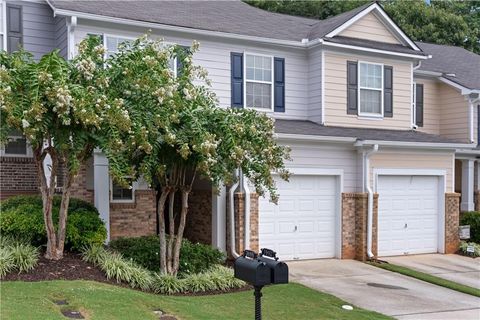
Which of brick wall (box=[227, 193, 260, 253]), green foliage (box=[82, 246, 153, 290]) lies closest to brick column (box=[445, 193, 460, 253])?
brick wall (box=[227, 193, 260, 253])

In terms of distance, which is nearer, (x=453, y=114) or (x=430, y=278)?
(x=430, y=278)

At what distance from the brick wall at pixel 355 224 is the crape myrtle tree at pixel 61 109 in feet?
23.6

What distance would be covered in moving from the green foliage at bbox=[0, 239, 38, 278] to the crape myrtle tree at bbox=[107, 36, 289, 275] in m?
2.13

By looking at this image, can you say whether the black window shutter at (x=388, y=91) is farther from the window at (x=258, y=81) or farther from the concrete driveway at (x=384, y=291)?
the concrete driveway at (x=384, y=291)

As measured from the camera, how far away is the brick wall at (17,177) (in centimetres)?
1386

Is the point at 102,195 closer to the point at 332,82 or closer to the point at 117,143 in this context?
the point at 117,143

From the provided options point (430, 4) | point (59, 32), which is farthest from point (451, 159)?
point (430, 4)

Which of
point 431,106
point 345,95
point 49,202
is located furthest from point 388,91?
point 49,202

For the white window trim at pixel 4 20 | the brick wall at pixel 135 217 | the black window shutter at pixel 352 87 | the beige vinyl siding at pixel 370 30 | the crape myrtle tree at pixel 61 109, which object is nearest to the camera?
the crape myrtle tree at pixel 61 109

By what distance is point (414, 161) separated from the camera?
16.0 metres

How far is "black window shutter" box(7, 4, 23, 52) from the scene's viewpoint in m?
14.1

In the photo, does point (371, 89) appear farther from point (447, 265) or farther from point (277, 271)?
point (277, 271)

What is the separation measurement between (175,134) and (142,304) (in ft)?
9.56

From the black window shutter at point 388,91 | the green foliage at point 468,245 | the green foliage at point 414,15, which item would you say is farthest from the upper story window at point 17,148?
the green foliage at point 414,15
